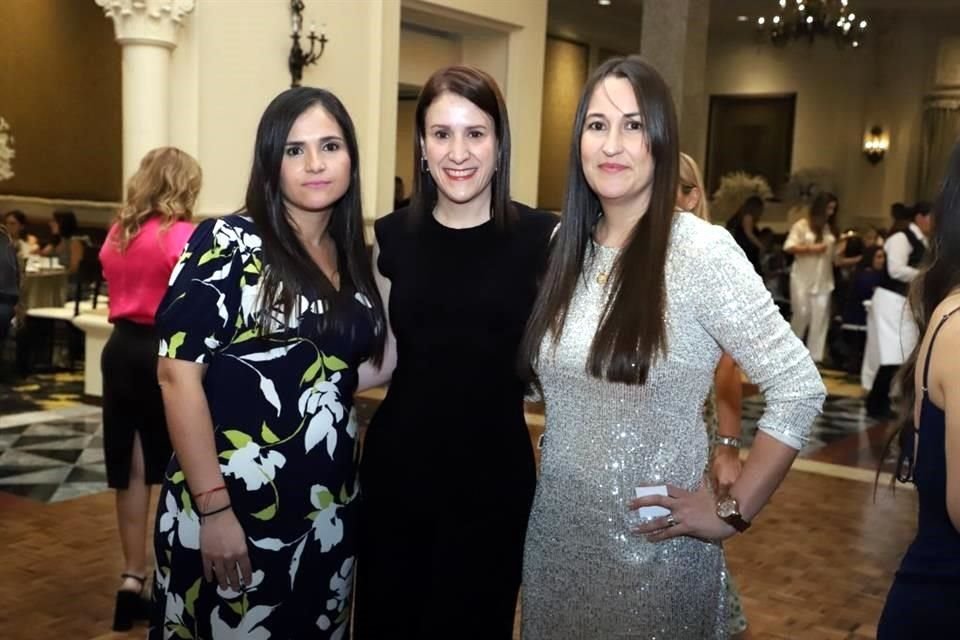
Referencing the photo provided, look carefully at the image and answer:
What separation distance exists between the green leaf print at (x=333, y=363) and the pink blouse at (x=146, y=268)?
174cm

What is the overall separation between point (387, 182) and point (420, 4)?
5.47 feet

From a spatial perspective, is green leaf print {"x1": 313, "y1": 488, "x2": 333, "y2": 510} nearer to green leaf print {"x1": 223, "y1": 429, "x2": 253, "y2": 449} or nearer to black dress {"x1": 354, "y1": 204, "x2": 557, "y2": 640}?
black dress {"x1": 354, "y1": 204, "x2": 557, "y2": 640}

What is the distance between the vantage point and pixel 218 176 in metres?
7.78

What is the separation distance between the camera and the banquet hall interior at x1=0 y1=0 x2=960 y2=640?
464 cm

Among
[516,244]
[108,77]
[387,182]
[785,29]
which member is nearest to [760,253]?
[785,29]

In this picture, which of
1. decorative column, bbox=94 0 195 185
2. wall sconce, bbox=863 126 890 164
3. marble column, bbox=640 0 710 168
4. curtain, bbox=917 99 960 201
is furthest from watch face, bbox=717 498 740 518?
wall sconce, bbox=863 126 890 164

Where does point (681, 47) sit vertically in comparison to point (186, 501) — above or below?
above

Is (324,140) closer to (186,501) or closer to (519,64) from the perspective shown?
(186,501)

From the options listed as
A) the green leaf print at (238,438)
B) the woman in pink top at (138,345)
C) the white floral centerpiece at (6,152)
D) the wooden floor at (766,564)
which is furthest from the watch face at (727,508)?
the white floral centerpiece at (6,152)

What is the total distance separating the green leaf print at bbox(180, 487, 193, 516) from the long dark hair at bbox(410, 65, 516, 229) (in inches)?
31.5

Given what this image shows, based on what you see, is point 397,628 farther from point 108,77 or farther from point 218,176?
point 108,77

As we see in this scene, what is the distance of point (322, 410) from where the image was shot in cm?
223

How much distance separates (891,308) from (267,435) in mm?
6941

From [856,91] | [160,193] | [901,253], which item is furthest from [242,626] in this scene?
[856,91]
